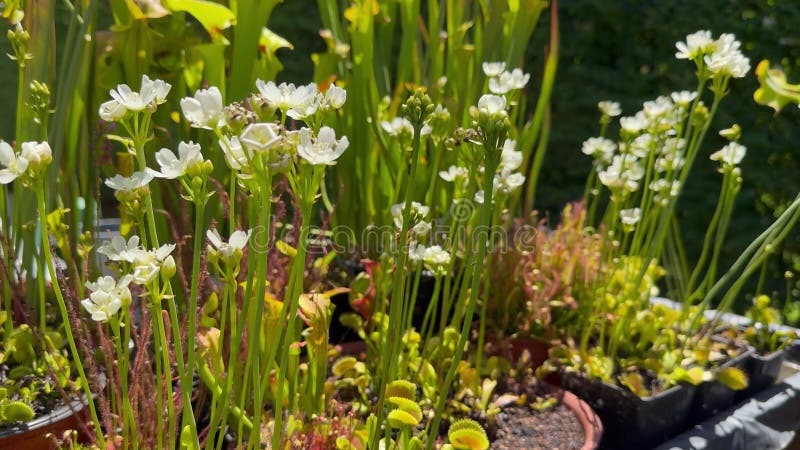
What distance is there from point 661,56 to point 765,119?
428mm

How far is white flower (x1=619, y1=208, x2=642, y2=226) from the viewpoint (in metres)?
1.05

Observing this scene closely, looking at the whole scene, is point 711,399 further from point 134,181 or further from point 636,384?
point 134,181

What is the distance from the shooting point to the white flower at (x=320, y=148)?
484 millimetres

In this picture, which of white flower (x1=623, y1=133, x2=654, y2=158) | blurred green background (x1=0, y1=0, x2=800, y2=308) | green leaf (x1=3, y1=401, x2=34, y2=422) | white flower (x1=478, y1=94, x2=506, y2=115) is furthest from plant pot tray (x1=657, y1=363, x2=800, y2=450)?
blurred green background (x1=0, y1=0, x2=800, y2=308)

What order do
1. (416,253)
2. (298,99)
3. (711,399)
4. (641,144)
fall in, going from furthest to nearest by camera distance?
(641,144) → (711,399) → (416,253) → (298,99)

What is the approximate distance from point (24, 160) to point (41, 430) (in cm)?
39

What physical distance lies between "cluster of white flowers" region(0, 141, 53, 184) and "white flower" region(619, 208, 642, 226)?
840mm

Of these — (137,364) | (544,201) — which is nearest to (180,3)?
(137,364)

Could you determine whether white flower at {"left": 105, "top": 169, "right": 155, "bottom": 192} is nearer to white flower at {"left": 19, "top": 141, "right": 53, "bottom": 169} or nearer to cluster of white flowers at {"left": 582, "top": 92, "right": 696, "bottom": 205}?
white flower at {"left": 19, "top": 141, "right": 53, "bottom": 169}

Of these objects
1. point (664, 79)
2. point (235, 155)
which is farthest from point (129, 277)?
point (664, 79)

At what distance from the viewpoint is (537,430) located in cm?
90

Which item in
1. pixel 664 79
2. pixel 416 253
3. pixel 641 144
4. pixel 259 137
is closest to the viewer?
pixel 259 137

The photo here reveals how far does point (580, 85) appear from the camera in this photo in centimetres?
258

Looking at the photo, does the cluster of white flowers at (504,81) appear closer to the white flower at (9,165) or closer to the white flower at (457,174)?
the white flower at (457,174)
